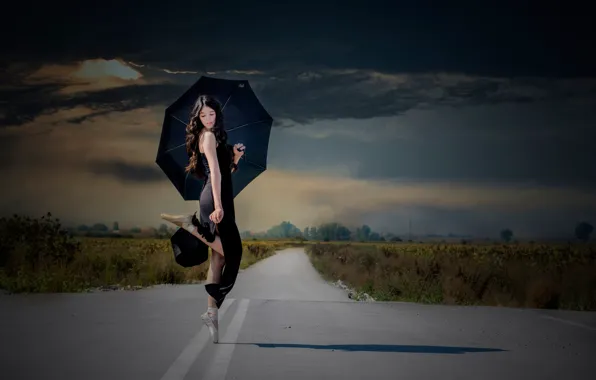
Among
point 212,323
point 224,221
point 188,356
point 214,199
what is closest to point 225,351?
point 188,356

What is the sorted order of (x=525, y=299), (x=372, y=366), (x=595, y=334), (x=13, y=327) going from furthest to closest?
(x=525, y=299), (x=595, y=334), (x=13, y=327), (x=372, y=366)

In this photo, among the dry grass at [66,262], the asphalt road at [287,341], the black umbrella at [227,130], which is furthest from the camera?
the dry grass at [66,262]

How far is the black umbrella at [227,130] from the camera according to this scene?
10586mm

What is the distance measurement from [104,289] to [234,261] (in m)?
12.1

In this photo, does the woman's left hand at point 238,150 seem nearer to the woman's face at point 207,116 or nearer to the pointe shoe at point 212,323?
the woman's face at point 207,116

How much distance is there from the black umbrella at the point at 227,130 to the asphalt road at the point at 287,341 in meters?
1.93

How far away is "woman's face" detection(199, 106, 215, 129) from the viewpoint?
9.94 metres

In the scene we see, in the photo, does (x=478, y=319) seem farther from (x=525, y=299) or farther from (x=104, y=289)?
(x=104, y=289)

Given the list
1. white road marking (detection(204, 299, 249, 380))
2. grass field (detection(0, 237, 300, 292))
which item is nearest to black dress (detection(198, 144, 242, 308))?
white road marking (detection(204, 299, 249, 380))

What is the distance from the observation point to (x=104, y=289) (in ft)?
69.8

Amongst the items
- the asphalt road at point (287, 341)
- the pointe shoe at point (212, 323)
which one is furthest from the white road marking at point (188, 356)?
the pointe shoe at point (212, 323)

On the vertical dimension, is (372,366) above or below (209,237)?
below

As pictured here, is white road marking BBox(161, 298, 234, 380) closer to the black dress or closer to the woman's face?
the black dress

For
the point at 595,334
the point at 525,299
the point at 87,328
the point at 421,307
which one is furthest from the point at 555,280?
the point at 87,328
